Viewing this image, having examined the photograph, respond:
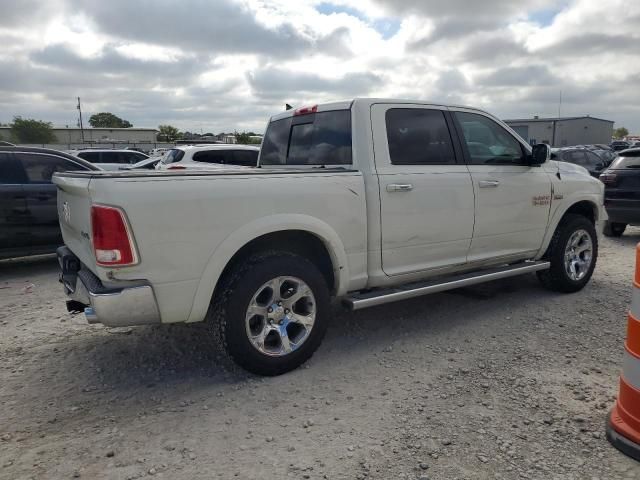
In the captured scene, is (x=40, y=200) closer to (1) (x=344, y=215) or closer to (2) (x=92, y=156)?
(1) (x=344, y=215)

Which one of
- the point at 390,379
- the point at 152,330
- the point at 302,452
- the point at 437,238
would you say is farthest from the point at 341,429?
the point at 152,330

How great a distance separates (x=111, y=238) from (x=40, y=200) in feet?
15.0

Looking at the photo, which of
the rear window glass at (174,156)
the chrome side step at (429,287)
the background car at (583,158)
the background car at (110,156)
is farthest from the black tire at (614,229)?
the background car at (110,156)

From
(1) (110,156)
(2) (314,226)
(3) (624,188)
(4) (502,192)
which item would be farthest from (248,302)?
(1) (110,156)

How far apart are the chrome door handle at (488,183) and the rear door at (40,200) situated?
542cm

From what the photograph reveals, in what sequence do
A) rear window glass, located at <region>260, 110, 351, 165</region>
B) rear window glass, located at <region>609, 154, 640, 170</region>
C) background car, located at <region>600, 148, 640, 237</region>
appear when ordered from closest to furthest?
rear window glass, located at <region>260, 110, 351, 165</region>, background car, located at <region>600, 148, 640, 237</region>, rear window glass, located at <region>609, 154, 640, 170</region>

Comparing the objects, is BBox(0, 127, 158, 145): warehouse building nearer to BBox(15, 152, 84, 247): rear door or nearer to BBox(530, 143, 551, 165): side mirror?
BBox(15, 152, 84, 247): rear door

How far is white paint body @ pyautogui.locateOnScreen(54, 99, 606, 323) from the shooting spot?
119 inches

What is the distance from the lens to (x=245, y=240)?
331 centimetres

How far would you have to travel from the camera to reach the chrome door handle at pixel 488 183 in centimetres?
454

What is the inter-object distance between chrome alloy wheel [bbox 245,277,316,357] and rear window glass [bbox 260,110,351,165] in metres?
1.16

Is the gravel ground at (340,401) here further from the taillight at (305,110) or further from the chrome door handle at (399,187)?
the taillight at (305,110)

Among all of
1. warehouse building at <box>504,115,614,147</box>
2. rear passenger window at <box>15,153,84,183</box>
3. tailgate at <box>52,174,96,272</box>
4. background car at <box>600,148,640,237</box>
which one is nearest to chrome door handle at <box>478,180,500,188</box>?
tailgate at <box>52,174,96,272</box>

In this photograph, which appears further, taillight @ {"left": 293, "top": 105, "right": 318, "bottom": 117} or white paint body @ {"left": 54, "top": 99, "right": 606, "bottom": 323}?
taillight @ {"left": 293, "top": 105, "right": 318, "bottom": 117}
